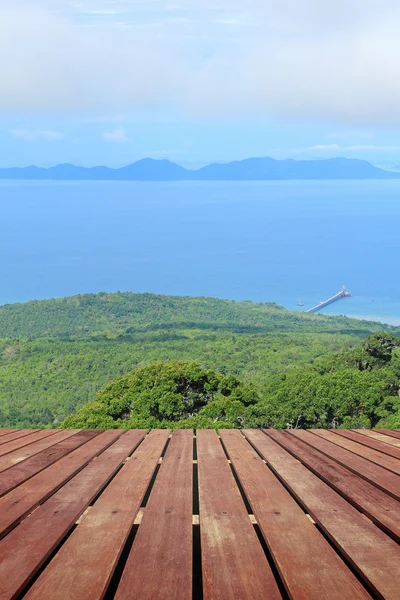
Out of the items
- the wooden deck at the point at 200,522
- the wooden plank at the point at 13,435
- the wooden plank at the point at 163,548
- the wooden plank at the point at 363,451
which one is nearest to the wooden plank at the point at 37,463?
the wooden deck at the point at 200,522

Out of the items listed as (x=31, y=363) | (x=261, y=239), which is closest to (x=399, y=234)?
(x=261, y=239)

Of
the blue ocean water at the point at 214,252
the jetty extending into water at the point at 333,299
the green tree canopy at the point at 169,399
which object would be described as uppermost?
the blue ocean water at the point at 214,252

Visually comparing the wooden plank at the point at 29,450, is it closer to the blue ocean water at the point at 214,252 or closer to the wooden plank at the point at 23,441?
the wooden plank at the point at 23,441

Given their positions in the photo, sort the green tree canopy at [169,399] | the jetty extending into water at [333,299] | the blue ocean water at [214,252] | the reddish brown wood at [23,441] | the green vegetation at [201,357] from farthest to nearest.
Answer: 1. the blue ocean water at [214,252]
2. the jetty extending into water at [333,299]
3. the green vegetation at [201,357]
4. the green tree canopy at [169,399]
5. the reddish brown wood at [23,441]

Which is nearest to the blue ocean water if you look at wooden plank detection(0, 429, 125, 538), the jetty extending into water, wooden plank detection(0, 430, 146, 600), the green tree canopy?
the jetty extending into water

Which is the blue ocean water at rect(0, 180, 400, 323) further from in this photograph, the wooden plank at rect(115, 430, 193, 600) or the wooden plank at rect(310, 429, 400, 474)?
the wooden plank at rect(115, 430, 193, 600)

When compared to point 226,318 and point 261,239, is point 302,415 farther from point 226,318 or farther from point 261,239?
point 261,239

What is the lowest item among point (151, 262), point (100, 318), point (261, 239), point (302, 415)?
point (302, 415)
